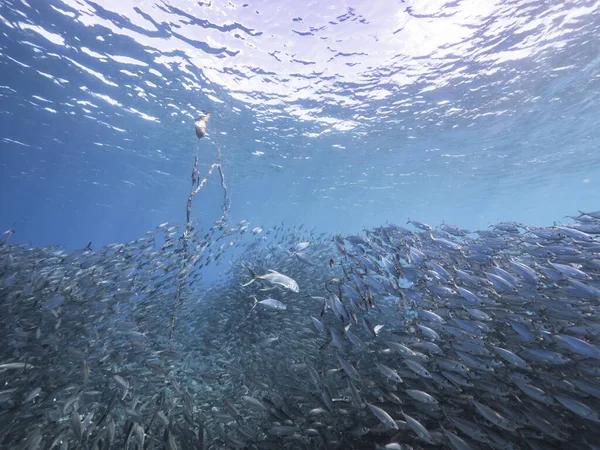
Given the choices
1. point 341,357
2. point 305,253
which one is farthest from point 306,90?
point 341,357

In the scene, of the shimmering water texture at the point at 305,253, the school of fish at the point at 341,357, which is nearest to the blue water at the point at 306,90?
the shimmering water texture at the point at 305,253

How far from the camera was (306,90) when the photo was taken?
55.5 ft

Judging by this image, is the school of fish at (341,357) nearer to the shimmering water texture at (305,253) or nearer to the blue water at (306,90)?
the shimmering water texture at (305,253)

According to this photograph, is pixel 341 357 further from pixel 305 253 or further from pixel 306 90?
pixel 306 90

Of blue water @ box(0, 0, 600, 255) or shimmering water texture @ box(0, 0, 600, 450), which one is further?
blue water @ box(0, 0, 600, 255)

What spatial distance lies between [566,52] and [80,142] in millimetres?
36546

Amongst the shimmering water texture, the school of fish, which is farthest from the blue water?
the school of fish

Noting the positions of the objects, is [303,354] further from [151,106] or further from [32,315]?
[151,106]

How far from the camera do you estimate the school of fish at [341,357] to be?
13.2ft

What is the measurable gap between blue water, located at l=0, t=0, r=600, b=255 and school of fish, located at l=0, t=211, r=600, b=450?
16.3 feet

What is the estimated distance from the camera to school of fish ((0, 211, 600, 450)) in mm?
4023

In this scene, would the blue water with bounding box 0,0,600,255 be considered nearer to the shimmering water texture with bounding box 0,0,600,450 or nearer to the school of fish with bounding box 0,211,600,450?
the shimmering water texture with bounding box 0,0,600,450

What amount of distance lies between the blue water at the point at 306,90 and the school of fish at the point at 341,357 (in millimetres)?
4968

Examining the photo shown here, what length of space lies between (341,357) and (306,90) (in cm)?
1582
